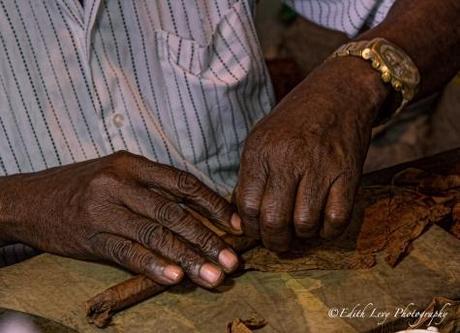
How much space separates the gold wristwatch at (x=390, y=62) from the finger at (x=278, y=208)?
0.32m

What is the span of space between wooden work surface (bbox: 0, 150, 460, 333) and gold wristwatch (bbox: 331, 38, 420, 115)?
30cm

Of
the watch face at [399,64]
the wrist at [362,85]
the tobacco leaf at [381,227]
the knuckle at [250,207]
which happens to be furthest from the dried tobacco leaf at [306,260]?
the watch face at [399,64]

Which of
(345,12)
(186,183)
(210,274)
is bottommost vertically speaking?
(210,274)

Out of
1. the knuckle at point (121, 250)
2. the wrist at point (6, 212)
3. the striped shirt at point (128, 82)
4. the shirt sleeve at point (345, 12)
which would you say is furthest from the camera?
the shirt sleeve at point (345, 12)

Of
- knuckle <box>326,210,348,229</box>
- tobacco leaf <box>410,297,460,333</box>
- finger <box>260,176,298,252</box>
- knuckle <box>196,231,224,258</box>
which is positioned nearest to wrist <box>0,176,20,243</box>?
knuckle <box>196,231,224,258</box>

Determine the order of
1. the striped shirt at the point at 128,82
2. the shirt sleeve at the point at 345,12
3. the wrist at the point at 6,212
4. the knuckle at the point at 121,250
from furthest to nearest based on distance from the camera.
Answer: the shirt sleeve at the point at 345,12 → the striped shirt at the point at 128,82 → the wrist at the point at 6,212 → the knuckle at the point at 121,250

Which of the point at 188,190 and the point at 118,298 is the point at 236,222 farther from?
the point at 118,298

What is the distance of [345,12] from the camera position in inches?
67.7

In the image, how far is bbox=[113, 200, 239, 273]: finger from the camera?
119 cm

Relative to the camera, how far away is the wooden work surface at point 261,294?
113cm

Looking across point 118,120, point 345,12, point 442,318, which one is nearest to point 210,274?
point 442,318

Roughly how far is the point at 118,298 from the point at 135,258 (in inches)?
2.9

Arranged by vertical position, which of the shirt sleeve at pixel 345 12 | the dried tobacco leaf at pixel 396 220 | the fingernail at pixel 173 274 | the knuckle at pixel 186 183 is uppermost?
the shirt sleeve at pixel 345 12

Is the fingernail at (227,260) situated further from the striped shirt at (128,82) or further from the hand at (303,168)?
the striped shirt at (128,82)
